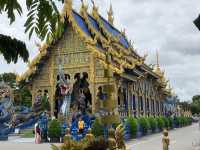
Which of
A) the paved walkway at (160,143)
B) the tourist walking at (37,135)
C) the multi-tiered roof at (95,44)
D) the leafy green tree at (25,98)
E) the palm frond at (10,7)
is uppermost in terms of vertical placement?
the multi-tiered roof at (95,44)

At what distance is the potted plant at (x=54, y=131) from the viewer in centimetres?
1981

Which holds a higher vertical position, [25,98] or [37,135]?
[25,98]

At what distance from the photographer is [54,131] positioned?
19.9 m

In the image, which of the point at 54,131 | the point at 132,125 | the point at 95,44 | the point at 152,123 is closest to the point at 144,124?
the point at 152,123

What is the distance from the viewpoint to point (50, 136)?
65.9 ft

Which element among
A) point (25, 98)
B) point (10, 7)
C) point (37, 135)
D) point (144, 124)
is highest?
point (25, 98)

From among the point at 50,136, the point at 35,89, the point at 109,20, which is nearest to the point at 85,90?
the point at 35,89

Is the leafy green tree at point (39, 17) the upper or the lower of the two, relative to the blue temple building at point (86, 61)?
lower

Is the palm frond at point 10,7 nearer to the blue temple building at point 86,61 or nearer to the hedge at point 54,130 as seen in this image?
the hedge at point 54,130

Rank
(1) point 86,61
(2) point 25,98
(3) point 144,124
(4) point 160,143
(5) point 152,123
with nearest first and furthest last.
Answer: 1. (4) point 160,143
2. (3) point 144,124
3. (1) point 86,61
4. (5) point 152,123
5. (2) point 25,98

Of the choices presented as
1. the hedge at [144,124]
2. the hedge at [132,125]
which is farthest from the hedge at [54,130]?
the hedge at [144,124]

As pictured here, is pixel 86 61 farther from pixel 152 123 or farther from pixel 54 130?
pixel 54 130

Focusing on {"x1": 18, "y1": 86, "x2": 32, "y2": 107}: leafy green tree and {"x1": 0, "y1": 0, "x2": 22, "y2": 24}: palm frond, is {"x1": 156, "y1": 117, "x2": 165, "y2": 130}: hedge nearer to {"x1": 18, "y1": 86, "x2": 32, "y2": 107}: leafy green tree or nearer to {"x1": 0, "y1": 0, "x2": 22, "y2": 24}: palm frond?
{"x1": 18, "y1": 86, "x2": 32, "y2": 107}: leafy green tree

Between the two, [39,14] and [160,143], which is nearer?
[39,14]
